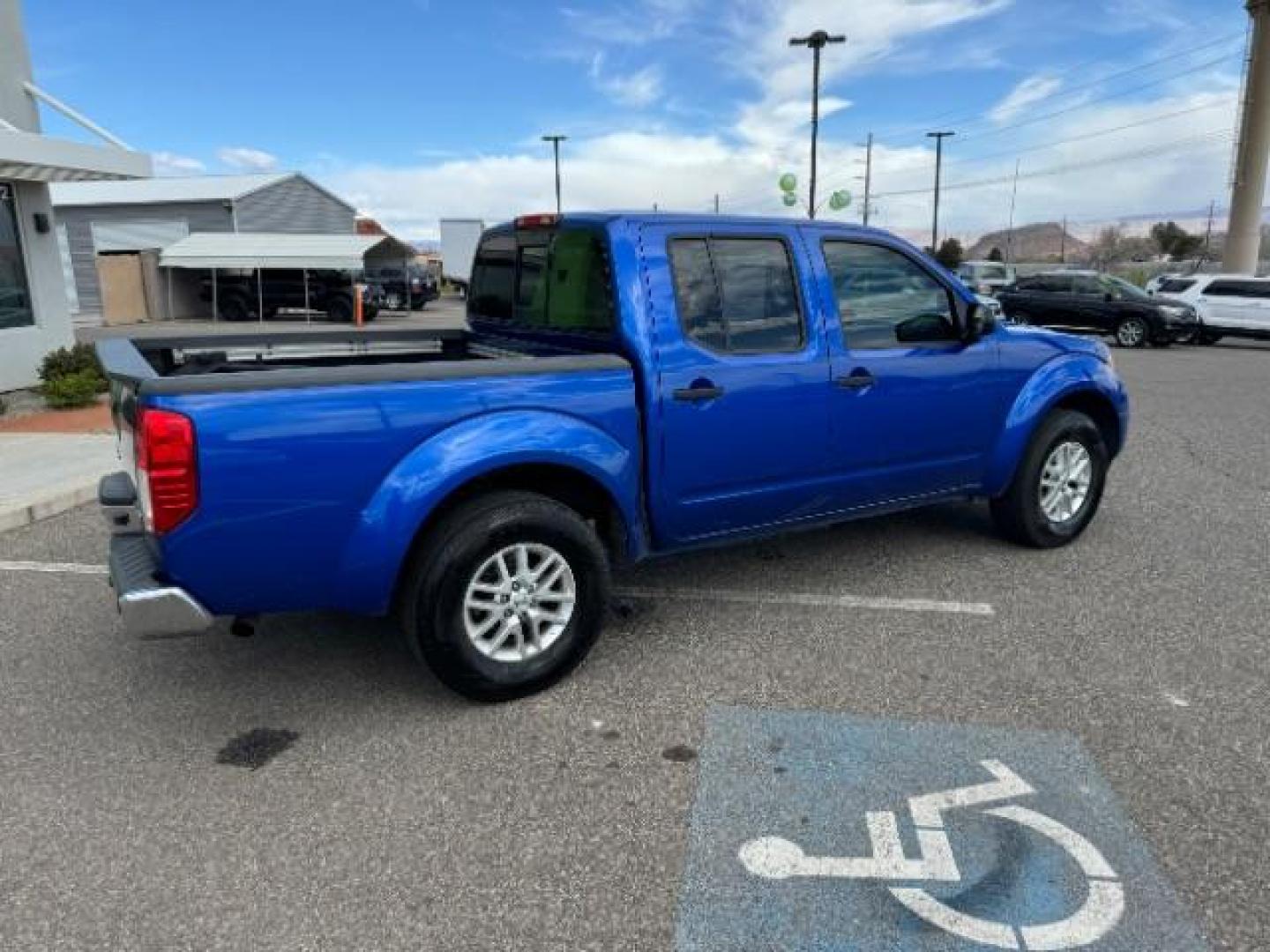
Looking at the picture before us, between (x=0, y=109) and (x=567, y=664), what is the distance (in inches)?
479

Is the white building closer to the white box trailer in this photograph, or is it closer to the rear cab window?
the rear cab window

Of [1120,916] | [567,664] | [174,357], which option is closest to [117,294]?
[174,357]

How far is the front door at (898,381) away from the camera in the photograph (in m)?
4.30

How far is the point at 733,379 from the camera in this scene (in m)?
3.90

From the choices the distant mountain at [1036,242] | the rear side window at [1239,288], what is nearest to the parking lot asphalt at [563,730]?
the rear side window at [1239,288]

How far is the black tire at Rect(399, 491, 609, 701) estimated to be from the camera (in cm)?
329

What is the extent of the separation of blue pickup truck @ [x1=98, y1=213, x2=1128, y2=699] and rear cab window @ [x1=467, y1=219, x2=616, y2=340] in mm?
15

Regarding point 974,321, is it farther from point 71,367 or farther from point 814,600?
point 71,367

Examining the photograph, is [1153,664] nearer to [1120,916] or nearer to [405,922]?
[1120,916]

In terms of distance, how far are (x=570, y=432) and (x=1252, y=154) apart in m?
38.2

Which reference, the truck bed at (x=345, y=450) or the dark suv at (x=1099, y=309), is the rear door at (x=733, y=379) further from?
the dark suv at (x=1099, y=309)

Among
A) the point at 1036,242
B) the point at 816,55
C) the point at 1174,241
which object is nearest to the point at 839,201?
the point at 816,55

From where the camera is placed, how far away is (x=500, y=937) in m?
2.33

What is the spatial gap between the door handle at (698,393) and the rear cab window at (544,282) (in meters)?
0.37
